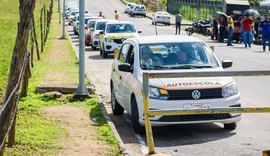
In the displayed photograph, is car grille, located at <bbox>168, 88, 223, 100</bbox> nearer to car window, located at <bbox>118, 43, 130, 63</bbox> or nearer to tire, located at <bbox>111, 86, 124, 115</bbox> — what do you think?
car window, located at <bbox>118, 43, 130, 63</bbox>

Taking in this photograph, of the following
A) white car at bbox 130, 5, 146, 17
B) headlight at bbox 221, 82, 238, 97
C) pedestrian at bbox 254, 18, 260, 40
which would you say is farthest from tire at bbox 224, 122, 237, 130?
white car at bbox 130, 5, 146, 17

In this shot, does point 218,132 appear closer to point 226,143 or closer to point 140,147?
point 226,143

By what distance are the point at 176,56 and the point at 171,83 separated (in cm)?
129

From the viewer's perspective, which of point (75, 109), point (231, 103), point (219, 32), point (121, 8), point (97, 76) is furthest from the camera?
point (121, 8)

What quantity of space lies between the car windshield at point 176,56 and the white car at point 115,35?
14.6 m

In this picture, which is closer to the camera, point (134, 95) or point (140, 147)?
point (140, 147)

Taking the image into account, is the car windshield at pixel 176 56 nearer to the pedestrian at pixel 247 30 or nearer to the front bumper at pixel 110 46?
the front bumper at pixel 110 46

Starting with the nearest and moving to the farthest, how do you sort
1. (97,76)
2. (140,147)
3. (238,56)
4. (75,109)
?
(140,147)
(75,109)
(97,76)
(238,56)

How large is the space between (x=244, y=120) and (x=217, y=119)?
1.72 metres

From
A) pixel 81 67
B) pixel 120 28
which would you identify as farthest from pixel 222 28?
pixel 81 67

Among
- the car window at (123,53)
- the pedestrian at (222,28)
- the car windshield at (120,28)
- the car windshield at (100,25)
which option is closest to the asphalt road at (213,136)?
the car window at (123,53)

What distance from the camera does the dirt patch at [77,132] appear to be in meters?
9.17

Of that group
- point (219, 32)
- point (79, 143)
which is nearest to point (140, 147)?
point (79, 143)

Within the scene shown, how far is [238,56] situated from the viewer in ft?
88.4
